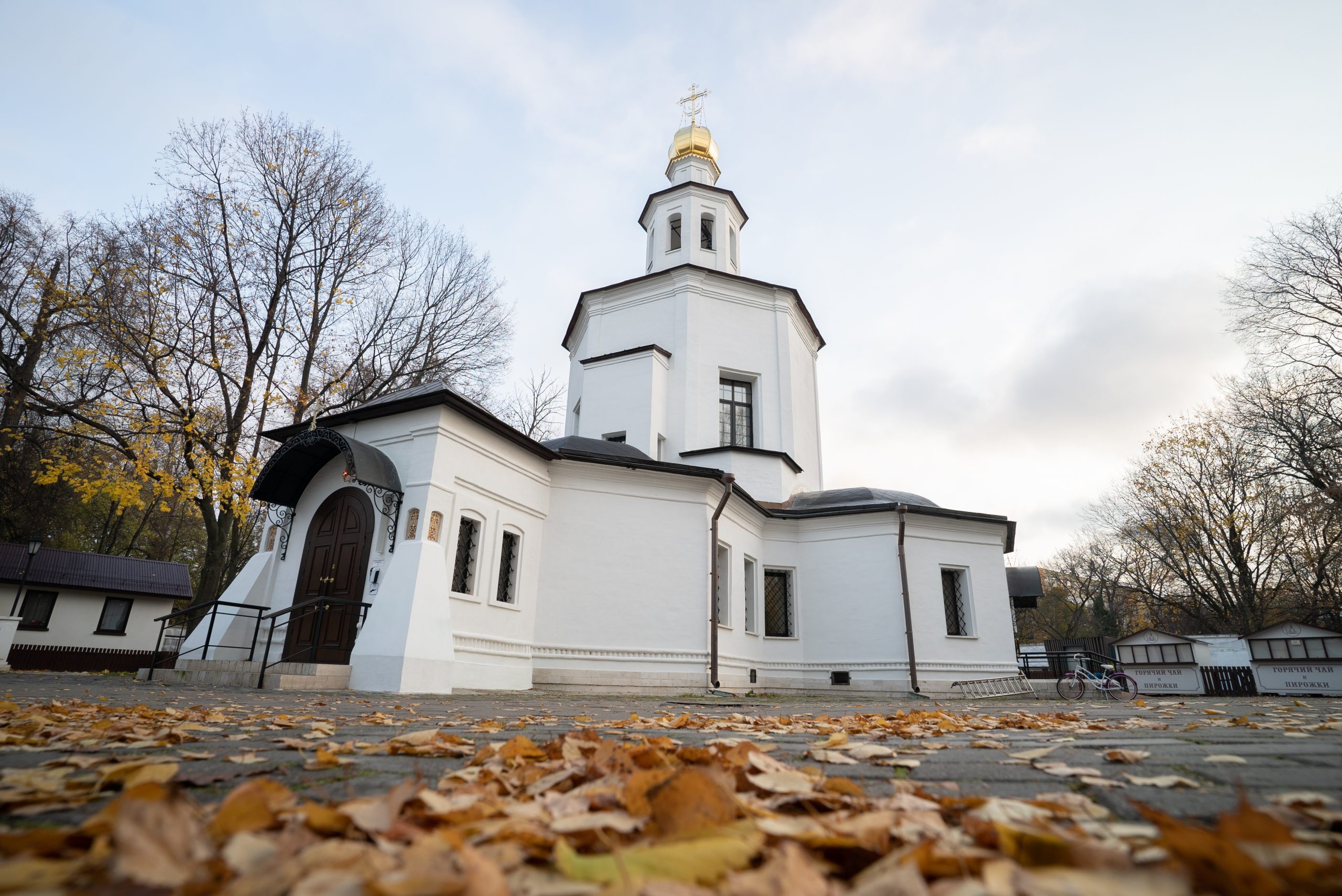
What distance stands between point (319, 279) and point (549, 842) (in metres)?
19.2

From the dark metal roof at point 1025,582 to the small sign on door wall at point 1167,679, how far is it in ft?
11.0

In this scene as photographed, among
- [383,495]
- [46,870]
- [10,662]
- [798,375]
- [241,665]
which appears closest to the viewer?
[46,870]

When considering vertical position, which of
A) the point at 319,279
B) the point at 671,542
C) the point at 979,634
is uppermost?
the point at 319,279

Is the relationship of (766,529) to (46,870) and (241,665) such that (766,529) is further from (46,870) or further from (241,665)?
(46,870)

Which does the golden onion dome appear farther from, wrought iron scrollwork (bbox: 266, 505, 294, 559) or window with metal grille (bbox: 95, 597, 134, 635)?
window with metal grille (bbox: 95, 597, 134, 635)

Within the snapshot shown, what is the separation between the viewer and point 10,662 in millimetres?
23609

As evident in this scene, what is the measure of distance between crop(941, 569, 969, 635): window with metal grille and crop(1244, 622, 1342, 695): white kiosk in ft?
30.8

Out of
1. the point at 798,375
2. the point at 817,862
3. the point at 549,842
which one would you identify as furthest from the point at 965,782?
the point at 798,375

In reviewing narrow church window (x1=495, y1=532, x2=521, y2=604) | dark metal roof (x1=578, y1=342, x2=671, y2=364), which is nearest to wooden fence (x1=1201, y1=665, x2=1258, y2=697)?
dark metal roof (x1=578, y1=342, x2=671, y2=364)

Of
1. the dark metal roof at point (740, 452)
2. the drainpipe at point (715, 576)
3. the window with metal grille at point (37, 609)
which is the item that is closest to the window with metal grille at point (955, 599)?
the dark metal roof at point (740, 452)

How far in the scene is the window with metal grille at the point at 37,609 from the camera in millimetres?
25250

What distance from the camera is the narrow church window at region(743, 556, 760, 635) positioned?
1680 cm

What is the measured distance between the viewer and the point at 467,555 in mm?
11594

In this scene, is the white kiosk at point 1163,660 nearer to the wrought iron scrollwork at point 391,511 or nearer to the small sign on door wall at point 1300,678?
the small sign on door wall at point 1300,678
